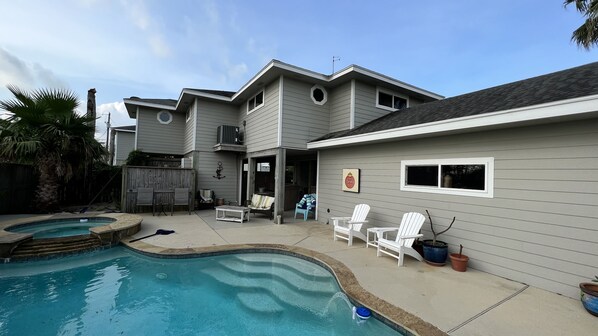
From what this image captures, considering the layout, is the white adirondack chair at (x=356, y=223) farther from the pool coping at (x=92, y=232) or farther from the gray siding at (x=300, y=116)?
the pool coping at (x=92, y=232)

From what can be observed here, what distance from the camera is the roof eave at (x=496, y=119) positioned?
3250 millimetres

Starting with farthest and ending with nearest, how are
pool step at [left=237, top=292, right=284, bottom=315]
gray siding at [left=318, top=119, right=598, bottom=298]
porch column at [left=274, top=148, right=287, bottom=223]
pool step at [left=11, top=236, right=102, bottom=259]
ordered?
porch column at [left=274, top=148, right=287, bottom=223] → pool step at [left=11, top=236, right=102, bottom=259] → gray siding at [left=318, top=119, right=598, bottom=298] → pool step at [left=237, top=292, right=284, bottom=315]

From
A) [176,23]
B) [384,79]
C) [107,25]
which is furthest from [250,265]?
[176,23]

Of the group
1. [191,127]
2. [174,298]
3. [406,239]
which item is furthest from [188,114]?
[406,239]

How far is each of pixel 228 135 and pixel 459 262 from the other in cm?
893

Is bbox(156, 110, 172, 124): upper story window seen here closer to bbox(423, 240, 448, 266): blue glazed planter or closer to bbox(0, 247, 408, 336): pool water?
bbox(0, 247, 408, 336): pool water

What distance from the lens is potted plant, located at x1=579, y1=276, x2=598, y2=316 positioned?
2.98 m

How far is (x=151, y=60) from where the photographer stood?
9.91m

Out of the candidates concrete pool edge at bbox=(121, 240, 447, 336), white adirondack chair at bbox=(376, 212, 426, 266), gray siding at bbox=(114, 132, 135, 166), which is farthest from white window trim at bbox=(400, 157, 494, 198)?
gray siding at bbox=(114, 132, 135, 166)

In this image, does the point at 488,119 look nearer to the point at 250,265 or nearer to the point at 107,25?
the point at 250,265

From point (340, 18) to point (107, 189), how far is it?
12.4 meters

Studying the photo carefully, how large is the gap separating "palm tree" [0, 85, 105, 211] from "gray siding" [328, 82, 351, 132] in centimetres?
805

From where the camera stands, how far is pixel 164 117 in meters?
13.4

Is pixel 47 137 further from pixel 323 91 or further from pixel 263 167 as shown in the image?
pixel 323 91
